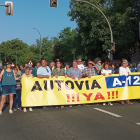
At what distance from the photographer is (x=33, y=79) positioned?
994 cm

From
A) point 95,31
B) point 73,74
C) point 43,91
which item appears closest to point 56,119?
point 43,91

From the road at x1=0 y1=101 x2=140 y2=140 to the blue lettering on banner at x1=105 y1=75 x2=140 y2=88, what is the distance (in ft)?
4.61

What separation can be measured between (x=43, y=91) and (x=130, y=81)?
11.5ft

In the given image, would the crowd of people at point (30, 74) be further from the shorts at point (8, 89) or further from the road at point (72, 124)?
the road at point (72, 124)

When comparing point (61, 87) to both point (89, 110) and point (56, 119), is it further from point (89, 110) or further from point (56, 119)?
point (56, 119)

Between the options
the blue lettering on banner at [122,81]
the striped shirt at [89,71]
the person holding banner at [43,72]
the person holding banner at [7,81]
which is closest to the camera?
the person holding banner at [7,81]

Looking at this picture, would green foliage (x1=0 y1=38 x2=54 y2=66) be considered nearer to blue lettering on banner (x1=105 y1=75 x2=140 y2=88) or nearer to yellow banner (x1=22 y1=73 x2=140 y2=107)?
blue lettering on banner (x1=105 y1=75 x2=140 y2=88)

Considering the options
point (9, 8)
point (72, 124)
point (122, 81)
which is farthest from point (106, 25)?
point (72, 124)

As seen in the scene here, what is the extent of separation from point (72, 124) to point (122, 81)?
444 cm

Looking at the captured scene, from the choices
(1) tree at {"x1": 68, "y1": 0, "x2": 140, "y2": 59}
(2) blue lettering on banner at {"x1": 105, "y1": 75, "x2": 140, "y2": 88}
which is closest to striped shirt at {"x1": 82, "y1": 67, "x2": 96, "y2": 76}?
(2) blue lettering on banner at {"x1": 105, "y1": 75, "x2": 140, "y2": 88}

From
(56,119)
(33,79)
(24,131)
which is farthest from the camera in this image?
(33,79)

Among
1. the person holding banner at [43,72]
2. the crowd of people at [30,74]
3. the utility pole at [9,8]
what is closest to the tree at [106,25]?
the utility pole at [9,8]

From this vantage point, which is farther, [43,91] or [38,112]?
[43,91]

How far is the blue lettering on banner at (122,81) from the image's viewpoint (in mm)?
10828
